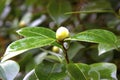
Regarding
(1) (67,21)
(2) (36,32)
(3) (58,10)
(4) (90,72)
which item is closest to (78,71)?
(4) (90,72)

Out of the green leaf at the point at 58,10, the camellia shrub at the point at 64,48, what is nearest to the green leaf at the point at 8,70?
the camellia shrub at the point at 64,48

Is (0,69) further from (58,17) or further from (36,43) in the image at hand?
(58,17)

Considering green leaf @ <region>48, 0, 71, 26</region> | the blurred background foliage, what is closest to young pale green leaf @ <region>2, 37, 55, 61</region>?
the blurred background foliage

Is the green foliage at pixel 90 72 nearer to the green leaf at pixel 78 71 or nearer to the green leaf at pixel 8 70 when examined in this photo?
the green leaf at pixel 78 71

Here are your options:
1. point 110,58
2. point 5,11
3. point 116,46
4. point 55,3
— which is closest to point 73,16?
point 55,3

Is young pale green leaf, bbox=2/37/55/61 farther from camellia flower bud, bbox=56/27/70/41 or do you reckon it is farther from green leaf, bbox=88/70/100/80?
green leaf, bbox=88/70/100/80

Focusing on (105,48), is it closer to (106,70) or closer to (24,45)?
(106,70)
